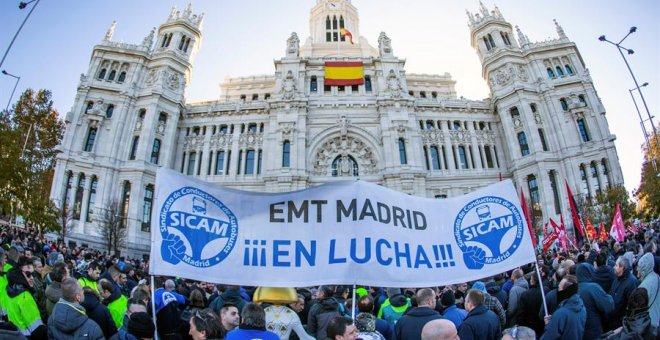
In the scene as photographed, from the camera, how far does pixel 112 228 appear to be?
30.1 meters

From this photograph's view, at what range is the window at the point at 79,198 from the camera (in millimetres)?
33781

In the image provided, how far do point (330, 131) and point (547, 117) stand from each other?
870 inches

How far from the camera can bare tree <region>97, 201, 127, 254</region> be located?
98.7ft

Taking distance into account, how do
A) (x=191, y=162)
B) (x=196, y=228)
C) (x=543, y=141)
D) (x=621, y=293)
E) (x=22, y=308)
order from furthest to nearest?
1. (x=191, y=162)
2. (x=543, y=141)
3. (x=621, y=293)
4. (x=22, y=308)
5. (x=196, y=228)

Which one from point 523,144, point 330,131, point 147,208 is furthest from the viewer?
point 330,131

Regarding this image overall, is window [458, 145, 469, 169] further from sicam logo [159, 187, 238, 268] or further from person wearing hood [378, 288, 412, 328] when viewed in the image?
sicam logo [159, 187, 238, 268]

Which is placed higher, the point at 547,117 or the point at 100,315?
the point at 547,117

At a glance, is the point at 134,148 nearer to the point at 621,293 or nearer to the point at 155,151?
the point at 155,151

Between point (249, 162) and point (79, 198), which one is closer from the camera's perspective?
point (79, 198)

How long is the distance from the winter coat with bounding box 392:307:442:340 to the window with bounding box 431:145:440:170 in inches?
1431

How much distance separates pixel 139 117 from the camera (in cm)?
3922

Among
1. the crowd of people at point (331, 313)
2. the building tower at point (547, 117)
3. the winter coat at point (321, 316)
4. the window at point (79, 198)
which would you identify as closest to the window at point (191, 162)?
the window at point (79, 198)

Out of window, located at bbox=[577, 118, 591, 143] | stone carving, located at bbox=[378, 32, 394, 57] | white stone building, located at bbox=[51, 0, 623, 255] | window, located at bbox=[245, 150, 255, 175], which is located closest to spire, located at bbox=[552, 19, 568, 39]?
white stone building, located at bbox=[51, 0, 623, 255]

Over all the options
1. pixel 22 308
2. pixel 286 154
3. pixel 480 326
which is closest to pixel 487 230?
pixel 480 326
